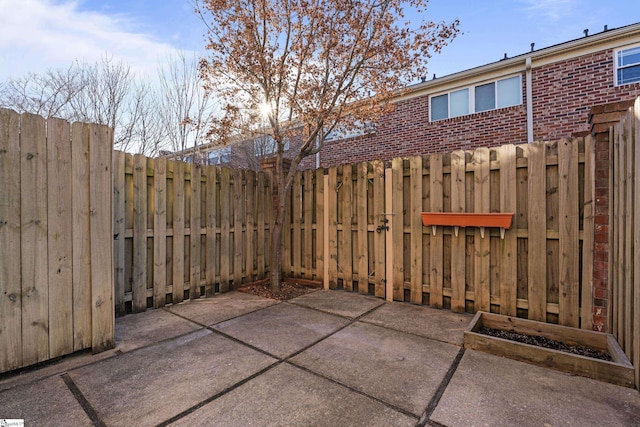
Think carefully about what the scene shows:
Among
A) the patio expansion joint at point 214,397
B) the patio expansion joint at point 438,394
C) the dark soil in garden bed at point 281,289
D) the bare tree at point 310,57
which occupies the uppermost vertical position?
the bare tree at point 310,57

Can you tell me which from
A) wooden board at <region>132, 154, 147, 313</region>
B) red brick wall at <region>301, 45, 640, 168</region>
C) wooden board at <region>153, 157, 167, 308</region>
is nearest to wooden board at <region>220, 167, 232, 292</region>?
wooden board at <region>153, 157, 167, 308</region>

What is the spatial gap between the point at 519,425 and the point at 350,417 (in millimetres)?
1027

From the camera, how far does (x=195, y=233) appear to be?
4.43 metres

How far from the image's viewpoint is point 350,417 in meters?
1.81

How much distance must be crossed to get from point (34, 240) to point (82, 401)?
4.45ft

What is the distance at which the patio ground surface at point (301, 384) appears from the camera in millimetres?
1824

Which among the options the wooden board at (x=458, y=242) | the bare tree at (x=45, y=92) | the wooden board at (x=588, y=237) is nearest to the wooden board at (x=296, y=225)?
the wooden board at (x=458, y=242)

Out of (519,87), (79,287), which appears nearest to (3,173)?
(79,287)

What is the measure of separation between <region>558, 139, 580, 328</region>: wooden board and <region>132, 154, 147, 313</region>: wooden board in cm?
507

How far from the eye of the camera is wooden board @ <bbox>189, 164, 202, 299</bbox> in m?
4.39

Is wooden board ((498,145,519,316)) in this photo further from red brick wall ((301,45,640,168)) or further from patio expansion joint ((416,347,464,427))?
red brick wall ((301,45,640,168))

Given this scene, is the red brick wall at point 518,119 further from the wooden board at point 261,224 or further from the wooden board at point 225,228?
the wooden board at point 225,228

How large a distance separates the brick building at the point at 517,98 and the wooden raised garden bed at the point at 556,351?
4.17 m

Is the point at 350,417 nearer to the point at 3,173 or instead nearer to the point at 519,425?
the point at 519,425
